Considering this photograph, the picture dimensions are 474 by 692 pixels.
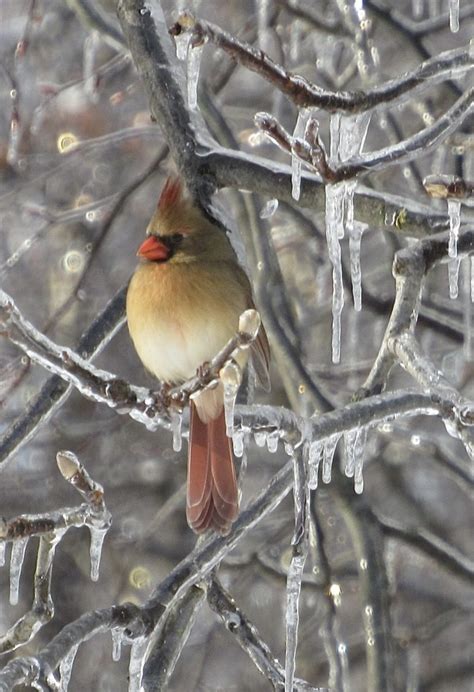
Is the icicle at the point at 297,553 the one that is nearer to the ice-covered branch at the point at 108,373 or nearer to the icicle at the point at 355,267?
the ice-covered branch at the point at 108,373

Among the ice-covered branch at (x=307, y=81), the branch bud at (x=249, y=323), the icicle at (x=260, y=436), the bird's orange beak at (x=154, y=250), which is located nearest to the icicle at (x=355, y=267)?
the icicle at (x=260, y=436)

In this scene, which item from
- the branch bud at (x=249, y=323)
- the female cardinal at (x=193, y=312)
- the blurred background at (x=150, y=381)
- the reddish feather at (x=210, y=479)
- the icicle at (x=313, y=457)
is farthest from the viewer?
the blurred background at (x=150, y=381)

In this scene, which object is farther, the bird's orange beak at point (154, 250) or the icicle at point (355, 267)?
the bird's orange beak at point (154, 250)

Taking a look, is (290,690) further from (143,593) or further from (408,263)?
(143,593)

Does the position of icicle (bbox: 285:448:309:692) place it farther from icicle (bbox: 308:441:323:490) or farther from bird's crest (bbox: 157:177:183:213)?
bird's crest (bbox: 157:177:183:213)

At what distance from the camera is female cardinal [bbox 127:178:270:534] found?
313 centimetres

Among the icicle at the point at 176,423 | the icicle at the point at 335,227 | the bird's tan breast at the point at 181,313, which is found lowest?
the icicle at the point at 176,423

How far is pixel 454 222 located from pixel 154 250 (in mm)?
1050

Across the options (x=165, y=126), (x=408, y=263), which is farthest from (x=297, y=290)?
(x=408, y=263)

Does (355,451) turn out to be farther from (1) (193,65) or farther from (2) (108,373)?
(1) (193,65)

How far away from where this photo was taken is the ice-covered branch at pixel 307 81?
202cm

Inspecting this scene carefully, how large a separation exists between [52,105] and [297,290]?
153 cm

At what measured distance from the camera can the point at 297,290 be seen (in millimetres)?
6031

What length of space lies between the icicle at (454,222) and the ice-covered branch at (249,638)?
934 mm
